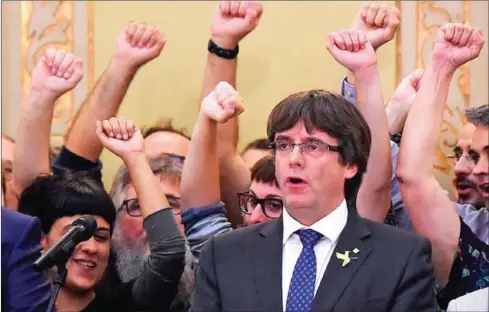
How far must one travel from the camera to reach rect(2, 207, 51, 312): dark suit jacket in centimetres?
209

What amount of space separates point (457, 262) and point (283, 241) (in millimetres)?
478

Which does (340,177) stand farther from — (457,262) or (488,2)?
(488,2)

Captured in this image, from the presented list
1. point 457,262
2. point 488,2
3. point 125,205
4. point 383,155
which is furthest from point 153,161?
point 488,2

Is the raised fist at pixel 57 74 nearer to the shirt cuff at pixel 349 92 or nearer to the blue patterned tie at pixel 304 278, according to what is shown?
the shirt cuff at pixel 349 92

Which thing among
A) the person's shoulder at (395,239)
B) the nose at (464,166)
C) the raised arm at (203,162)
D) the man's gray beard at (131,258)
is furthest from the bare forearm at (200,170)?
the nose at (464,166)

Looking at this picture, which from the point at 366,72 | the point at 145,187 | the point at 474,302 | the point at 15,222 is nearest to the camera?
the point at 474,302

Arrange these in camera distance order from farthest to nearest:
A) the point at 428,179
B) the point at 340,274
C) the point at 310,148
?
1. the point at 428,179
2. the point at 310,148
3. the point at 340,274

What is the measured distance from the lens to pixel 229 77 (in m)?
2.92

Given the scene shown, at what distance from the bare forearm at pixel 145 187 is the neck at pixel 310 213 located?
1.87ft

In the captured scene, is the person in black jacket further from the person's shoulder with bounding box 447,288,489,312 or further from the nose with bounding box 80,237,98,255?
the person's shoulder with bounding box 447,288,489,312

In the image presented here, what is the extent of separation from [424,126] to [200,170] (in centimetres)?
52

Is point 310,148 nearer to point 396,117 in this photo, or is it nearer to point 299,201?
point 299,201

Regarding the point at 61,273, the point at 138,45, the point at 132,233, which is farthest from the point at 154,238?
the point at 138,45

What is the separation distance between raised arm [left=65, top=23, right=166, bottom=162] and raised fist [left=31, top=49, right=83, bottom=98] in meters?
0.10
